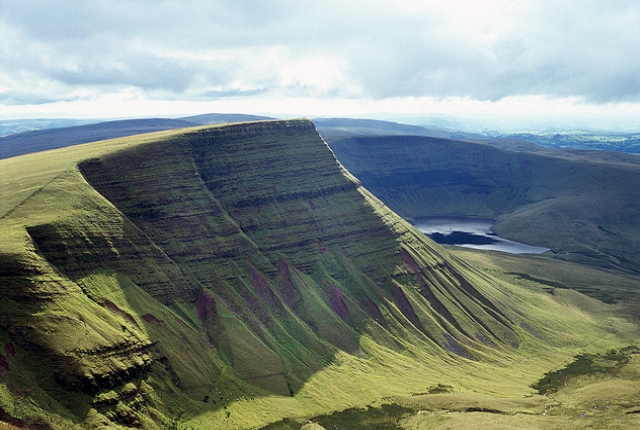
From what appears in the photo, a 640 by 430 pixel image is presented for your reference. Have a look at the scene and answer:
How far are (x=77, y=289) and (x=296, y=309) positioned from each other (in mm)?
70179

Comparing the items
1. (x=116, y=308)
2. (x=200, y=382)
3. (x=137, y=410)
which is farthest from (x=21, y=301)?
(x=200, y=382)

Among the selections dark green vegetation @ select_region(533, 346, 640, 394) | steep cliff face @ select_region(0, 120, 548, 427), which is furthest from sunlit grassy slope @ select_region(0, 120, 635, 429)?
dark green vegetation @ select_region(533, 346, 640, 394)

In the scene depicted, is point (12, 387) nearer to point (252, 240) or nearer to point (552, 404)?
point (252, 240)

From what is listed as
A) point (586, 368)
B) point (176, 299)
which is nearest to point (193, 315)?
point (176, 299)

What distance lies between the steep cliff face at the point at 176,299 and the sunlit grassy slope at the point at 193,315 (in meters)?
0.41

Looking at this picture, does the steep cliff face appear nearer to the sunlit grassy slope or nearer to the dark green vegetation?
the sunlit grassy slope

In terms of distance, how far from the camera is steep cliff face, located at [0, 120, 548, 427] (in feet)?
366

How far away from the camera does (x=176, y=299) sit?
497 ft

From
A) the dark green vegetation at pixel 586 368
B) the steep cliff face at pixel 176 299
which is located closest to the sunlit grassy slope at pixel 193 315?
the steep cliff face at pixel 176 299

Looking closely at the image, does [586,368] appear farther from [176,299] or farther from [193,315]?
[176,299]

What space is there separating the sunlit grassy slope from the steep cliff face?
1.34 ft

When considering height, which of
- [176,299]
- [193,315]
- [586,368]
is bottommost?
[586,368]

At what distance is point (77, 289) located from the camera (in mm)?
125125

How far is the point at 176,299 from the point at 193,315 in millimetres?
6420
